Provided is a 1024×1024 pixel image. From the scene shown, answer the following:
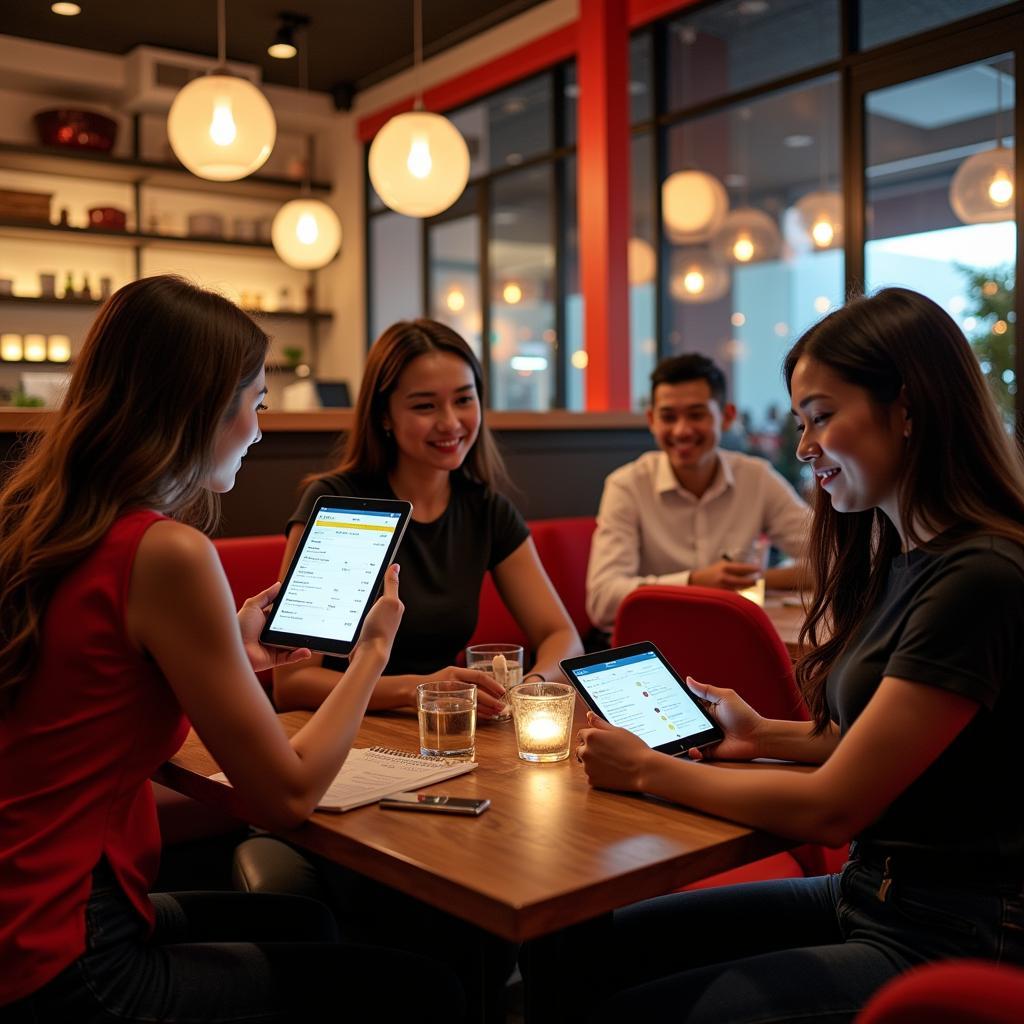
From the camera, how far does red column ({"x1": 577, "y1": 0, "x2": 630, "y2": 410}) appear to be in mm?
6016

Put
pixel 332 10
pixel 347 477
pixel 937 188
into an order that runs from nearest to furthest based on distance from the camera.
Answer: pixel 347 477 → pixel 937 188 → pixel 332 10

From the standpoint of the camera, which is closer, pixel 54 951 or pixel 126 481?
pixel 54 951

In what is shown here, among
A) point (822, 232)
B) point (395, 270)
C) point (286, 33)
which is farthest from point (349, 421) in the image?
point (395, 270)

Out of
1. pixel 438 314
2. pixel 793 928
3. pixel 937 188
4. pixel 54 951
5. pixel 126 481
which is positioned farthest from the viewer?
pixel 438 314

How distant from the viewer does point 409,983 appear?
4.64ft

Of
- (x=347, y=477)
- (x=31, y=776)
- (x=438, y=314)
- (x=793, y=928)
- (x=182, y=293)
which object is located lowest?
(x=793, y=928)

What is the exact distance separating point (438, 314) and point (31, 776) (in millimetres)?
7532

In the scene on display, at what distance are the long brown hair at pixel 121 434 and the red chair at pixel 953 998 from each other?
1.02 metres

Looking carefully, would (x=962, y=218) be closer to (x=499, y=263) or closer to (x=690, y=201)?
(x=690, y=201)

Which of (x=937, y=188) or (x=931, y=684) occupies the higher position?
(x=937, y=188)

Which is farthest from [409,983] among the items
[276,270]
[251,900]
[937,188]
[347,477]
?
[276,270]

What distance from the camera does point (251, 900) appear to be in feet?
5.42

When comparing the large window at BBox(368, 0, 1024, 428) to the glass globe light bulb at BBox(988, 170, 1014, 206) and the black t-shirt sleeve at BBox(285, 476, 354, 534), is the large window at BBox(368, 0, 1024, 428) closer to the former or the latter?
the glass globe light bulb at BBox(988, 170, 1014, 206)

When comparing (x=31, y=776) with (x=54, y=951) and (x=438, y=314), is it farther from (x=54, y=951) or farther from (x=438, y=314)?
(x=438, y=314)
